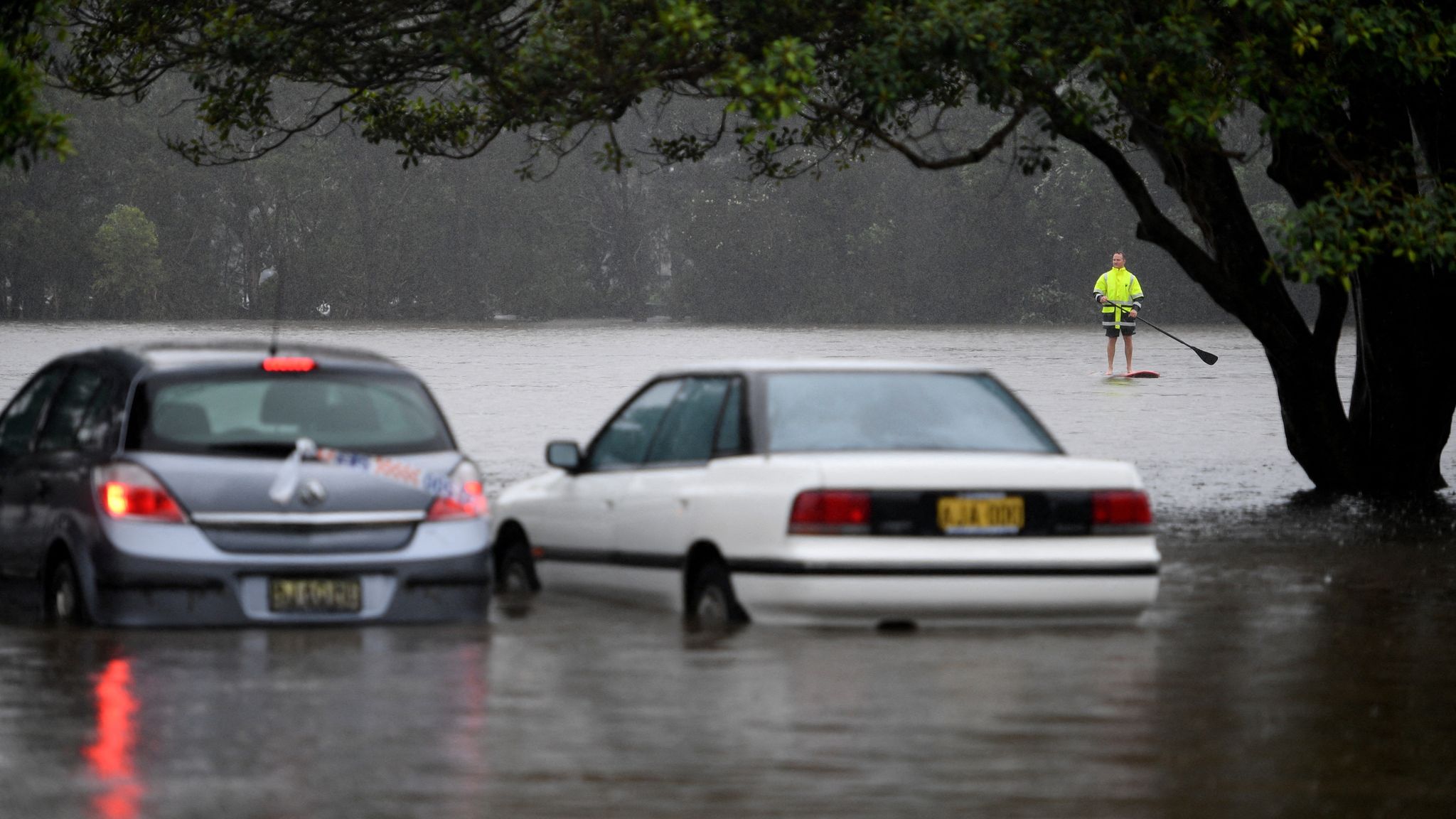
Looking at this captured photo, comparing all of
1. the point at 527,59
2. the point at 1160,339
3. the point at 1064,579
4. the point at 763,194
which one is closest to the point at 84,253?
the point at 763,194

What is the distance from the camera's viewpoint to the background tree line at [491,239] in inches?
3511

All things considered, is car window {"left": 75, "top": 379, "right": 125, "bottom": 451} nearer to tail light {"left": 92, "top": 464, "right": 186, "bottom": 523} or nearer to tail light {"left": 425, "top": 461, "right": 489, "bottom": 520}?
tail light {"left": 92, "top": 464, "right": 186, "bottom": 523}

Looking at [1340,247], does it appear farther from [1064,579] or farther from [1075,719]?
[1075,719]

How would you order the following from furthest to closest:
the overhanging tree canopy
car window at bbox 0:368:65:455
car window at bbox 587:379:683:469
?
the overhanging tree canopy → car window at bbox 0:368:65:455 → car window at bbox 587:379:683:469

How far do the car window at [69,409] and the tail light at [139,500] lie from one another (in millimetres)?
804

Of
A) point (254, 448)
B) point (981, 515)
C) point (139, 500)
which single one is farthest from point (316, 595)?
point (981, 515)

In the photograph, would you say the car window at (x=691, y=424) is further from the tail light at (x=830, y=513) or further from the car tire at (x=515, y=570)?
the car tire at (x=515, y=570)

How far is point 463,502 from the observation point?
1016 cm

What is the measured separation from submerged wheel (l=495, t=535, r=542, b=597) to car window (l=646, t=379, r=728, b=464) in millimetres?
1200

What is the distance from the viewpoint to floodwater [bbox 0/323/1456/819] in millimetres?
6793

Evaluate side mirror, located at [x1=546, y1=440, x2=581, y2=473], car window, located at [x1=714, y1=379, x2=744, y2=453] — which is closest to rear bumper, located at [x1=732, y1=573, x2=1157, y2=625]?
car window, located at [x1=714, y1=379, x2=744, y2=453]

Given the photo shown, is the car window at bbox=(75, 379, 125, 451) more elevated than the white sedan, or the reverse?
the car window at bbox=(75, 379, 125, 451)

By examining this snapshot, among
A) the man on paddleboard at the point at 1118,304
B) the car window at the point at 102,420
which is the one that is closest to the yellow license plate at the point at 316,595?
the car window at the point at 102,420

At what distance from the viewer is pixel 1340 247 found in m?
15.3
